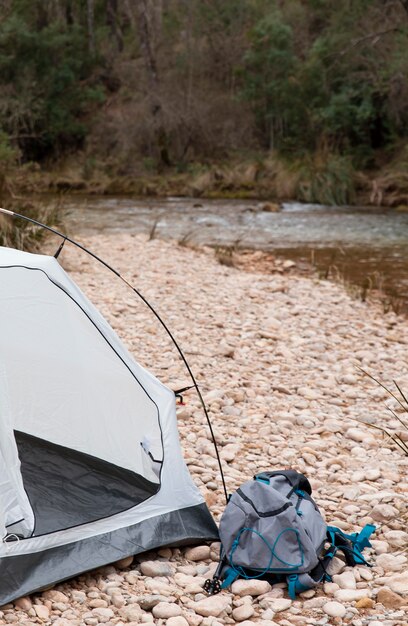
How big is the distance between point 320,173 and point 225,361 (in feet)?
47.8

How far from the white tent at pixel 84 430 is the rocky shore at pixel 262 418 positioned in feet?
0.51

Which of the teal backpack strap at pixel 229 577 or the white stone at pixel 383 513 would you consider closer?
the teal backpack strap at pixel 229 577

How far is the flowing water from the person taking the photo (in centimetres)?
1076

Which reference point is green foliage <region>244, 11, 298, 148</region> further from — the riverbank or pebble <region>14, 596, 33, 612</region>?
pebble <region>14, 596, 33, 612</region>

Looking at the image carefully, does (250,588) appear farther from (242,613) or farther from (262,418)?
(262,418)

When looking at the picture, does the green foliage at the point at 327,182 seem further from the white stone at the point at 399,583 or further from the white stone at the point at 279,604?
the white stone at the point at 279,604

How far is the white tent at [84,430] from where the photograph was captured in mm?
3240

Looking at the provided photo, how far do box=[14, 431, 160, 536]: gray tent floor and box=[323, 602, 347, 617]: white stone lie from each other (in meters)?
0.97

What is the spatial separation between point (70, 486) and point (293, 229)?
11.7 metres

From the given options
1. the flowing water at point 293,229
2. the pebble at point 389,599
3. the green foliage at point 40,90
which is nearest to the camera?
the pebble at point 389,599

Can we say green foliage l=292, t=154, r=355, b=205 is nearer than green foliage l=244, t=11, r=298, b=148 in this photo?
Yes

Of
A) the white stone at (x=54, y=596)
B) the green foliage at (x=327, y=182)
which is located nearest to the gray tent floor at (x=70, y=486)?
the white stone at (x=54, y=596)

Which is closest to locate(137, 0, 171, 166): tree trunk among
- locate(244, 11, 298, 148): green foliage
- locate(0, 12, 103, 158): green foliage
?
locate(244, 11, 298, 148): green foliage

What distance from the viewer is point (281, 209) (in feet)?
58.5
